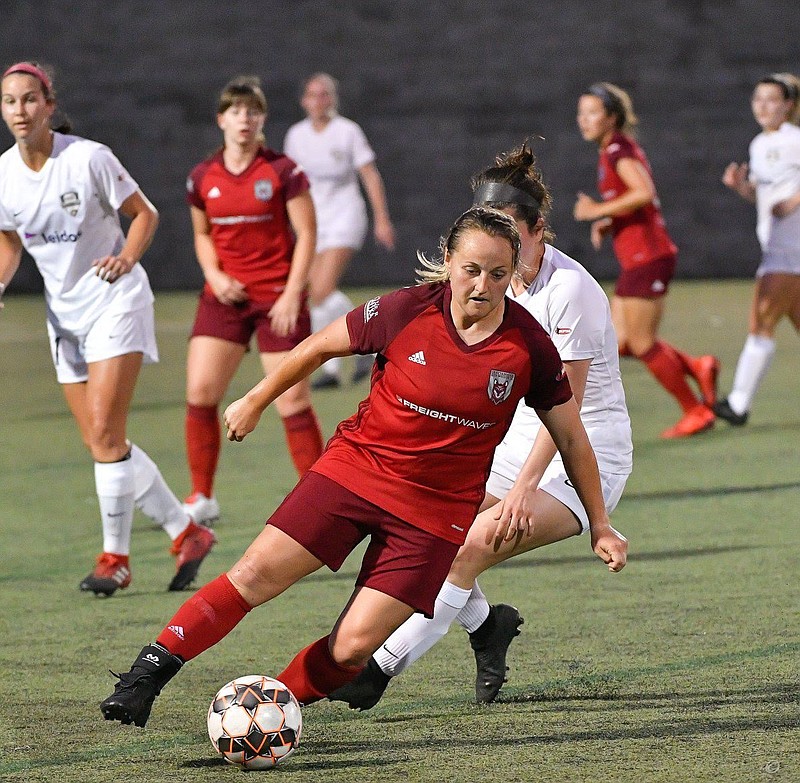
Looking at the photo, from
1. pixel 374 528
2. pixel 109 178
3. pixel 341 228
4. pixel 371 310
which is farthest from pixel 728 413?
pixel 371 310

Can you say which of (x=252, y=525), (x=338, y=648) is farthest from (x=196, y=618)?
→ (x=252, y=525)

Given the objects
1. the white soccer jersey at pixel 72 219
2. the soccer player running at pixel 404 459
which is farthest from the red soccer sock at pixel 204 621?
the white soccer jersey at pixel 72 219

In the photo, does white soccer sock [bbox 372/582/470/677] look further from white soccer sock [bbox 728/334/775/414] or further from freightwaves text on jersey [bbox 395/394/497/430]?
white soccer sock [bbox 728/334/775/414]

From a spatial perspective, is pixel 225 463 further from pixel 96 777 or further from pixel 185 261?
pixel 185 261

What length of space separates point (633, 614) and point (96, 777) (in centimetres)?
213

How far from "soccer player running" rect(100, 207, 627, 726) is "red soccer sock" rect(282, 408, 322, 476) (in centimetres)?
277

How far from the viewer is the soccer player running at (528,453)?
13.5 feet

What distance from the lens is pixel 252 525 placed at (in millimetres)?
6754

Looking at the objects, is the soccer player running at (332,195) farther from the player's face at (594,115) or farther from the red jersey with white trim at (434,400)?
the red jersey with white trim at (434,400)

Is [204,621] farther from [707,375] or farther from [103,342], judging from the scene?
[707,375]

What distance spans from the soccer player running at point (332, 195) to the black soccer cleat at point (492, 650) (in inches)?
251

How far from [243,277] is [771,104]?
3.74 meters

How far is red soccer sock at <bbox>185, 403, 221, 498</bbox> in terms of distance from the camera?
6.64m

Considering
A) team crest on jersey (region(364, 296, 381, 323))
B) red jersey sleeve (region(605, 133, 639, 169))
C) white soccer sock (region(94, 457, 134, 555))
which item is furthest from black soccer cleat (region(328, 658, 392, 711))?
red jersey sleeve (region(605, 133, 639, 169))
